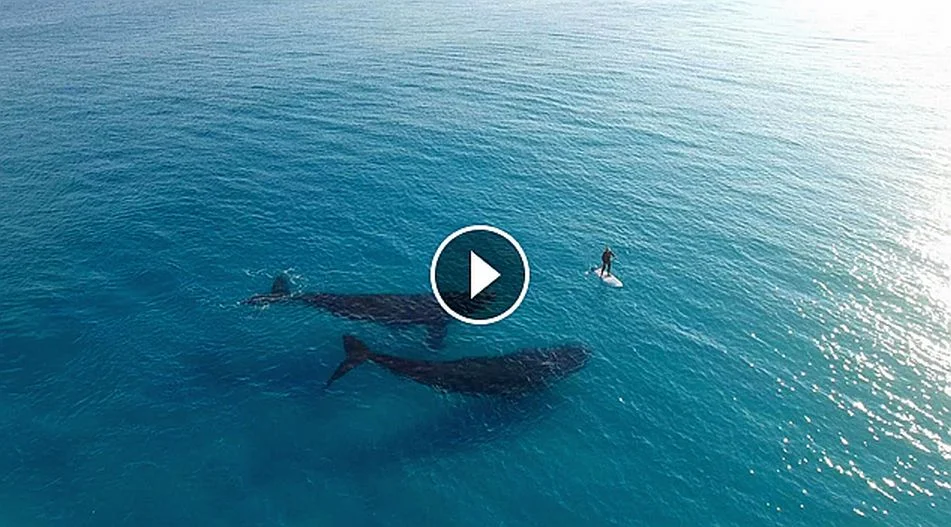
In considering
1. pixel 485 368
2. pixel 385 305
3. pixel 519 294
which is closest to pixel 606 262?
pixel 519 294

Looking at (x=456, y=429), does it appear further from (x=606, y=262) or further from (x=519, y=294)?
(x=606, y=262)

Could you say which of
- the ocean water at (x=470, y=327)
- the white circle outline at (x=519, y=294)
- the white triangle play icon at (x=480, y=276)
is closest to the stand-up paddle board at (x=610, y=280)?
the ocean water at (x=470, y=327)

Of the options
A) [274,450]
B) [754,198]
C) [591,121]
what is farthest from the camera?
[591,121]

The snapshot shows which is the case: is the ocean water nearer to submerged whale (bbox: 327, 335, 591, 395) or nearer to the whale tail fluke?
the whale tail fluke

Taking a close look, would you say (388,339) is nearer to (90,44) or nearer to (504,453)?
(504,453)

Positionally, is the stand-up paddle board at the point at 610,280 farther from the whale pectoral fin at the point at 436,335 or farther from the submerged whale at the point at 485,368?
the whale pectoral fin at the point at 436,335

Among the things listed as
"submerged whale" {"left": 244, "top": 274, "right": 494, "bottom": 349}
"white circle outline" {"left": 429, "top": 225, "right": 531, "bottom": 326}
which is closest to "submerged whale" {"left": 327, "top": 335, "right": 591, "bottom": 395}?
"submerged whale" {"left": 244, "top": 274, "right": 494, "bottom": 349}

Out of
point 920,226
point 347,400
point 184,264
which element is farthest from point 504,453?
point 920,226
